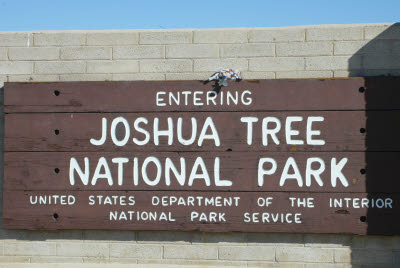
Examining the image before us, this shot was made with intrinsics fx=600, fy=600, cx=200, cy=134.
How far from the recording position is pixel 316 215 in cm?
600

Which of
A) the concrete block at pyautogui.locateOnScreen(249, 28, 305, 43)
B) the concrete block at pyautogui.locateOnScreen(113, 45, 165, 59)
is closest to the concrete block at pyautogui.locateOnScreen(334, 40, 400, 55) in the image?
the concrete block at pyautogui.locateOnScreen(249, 28, 305, 43)

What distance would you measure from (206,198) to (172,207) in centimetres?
36

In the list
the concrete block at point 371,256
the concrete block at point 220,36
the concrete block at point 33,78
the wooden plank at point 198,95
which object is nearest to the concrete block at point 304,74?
the wooden plank at point 198,95

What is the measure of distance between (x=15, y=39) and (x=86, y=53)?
83cm

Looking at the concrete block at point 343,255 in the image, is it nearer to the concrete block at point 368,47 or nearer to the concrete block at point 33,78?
the concrete block at point 368,47

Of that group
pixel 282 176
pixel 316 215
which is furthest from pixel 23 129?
pixel 316 215

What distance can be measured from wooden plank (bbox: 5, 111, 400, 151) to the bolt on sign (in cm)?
1

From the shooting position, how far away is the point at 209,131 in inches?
244

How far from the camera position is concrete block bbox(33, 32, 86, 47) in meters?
6.51

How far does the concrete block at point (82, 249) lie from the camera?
6.31 m

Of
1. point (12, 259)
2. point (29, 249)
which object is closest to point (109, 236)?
point (29, 249)

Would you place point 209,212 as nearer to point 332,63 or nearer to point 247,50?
point 247,50

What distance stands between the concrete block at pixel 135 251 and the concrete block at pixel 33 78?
74.9 inches

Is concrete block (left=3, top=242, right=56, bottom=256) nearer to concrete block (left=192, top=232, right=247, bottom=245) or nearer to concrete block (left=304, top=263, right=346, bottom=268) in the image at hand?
concrete block (left=192, top=232, right=247, bottom=245)
